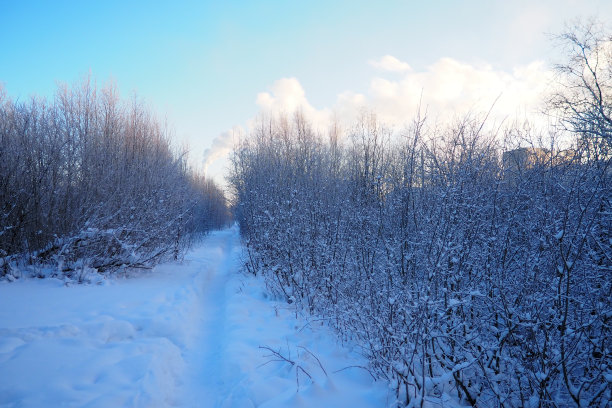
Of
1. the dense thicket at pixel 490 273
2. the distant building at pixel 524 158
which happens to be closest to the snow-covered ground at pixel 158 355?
the dense thicket at pixel 490 273

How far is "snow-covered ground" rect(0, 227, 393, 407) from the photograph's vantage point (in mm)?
2854

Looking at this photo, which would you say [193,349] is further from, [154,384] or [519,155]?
[519,155]

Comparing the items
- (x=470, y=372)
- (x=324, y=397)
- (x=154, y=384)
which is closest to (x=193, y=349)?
(x=154, y=384)

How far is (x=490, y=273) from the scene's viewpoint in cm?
307

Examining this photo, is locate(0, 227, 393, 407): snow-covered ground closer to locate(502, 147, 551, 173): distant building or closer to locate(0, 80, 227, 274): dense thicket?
locate(0, 80, 227, 274): dense thicket

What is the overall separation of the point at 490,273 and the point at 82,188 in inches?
339

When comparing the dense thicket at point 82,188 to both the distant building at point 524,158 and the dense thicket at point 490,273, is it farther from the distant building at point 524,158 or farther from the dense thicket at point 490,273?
the distant building at point 524,158

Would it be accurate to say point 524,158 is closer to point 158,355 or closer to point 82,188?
point 158,355

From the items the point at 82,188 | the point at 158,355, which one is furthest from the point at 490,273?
the point at 82,188

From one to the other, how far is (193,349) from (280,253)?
302 centimetres

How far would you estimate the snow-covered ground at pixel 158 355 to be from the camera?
285 centimetres

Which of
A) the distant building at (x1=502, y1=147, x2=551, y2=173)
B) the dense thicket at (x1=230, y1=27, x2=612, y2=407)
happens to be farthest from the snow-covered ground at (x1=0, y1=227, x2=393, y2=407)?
the distant building at (x1=502, y1=147, x2=551, y2=173)

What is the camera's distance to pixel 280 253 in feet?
22.8

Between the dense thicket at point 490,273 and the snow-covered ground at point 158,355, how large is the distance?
1.97ft
